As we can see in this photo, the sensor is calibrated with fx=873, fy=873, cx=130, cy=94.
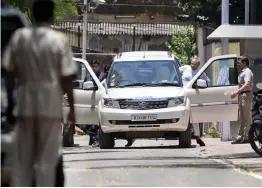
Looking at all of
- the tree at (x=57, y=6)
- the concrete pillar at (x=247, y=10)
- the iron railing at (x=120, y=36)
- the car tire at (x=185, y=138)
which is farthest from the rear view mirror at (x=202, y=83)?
the iron railing at (x=120, y=36)

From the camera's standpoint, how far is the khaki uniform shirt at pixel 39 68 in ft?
24.2

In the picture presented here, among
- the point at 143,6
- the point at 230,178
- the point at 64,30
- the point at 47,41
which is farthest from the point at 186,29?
the point at 47,41

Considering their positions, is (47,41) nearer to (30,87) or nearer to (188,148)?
(30,87)

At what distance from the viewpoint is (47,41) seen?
7465mm

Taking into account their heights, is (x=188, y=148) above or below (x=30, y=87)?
below

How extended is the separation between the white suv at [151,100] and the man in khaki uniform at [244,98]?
0.34 meters

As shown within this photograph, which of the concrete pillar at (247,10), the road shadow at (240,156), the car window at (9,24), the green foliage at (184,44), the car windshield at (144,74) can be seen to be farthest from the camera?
the green foliage at (184,44)

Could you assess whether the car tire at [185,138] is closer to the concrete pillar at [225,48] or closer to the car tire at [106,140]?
the car tire at [106,140]

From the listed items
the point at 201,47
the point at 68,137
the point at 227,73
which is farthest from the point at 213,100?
the point at 201,47

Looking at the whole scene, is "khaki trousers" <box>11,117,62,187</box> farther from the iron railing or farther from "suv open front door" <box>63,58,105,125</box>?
the iron railing

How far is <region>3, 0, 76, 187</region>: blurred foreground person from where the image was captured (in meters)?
7.35

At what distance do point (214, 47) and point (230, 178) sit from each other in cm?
1273

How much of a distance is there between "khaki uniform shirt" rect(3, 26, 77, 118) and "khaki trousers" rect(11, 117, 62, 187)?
0.08m

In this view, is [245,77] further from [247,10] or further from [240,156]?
[247,10]
